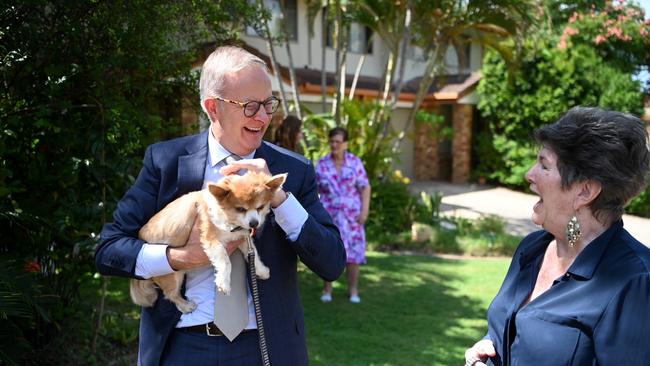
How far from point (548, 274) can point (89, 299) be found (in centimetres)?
583

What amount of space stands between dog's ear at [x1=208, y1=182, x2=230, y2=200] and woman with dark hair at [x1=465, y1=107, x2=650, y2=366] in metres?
1.38

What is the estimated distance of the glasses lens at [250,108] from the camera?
7.55 feet

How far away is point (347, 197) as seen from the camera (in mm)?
7789

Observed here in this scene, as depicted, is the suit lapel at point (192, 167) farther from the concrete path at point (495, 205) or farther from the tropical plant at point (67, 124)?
the concrete path at point (495, 205)

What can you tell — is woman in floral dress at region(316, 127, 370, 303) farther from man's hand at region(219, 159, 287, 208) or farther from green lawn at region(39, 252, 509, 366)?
man's hand at region(219, 159, 287, 208)

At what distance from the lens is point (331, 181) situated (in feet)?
25.5

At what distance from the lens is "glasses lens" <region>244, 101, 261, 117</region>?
230 centimetres

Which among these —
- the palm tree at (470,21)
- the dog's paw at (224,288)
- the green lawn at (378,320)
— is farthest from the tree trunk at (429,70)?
the dog's paw at (224,288)

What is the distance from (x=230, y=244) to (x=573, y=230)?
59.7 inches

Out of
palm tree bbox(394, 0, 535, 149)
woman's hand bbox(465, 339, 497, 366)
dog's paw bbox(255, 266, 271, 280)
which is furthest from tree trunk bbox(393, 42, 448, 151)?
dog's paw bbox(255, 266, 271, 280)

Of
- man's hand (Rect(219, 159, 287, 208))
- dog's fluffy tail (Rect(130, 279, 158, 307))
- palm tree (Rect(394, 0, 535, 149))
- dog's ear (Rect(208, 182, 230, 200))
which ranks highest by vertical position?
palm tree (Rect(394, 0, 535, 149))

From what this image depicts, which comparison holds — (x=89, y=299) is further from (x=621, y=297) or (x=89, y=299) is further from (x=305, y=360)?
(x=621, y=297)

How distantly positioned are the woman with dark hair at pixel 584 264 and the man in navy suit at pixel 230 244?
0.85 meters

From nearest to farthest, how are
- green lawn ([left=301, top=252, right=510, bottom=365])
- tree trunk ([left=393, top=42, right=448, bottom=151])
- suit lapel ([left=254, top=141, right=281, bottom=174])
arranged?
1. suit lapel ([left=254, top=141, right=281, bottom=174])
2. green lawn ([left=301, top=252, right=510, bottom=365])
3. tree trunk ([left=393, top=42, right=448, bottom=151])
